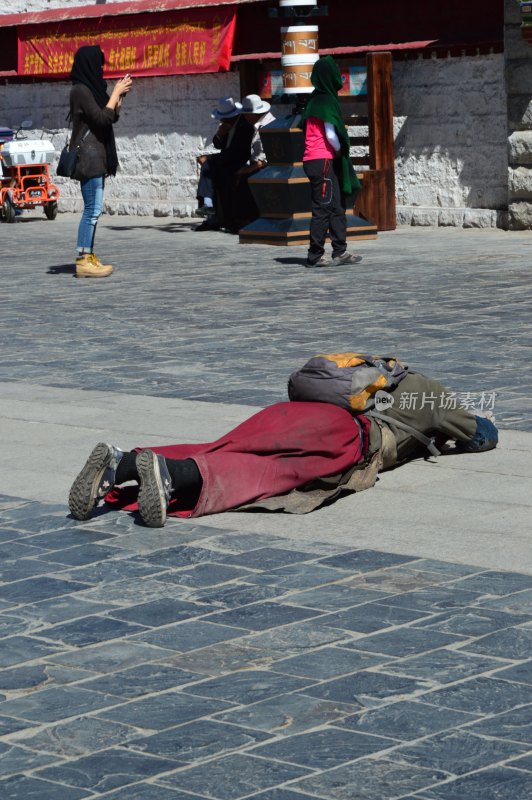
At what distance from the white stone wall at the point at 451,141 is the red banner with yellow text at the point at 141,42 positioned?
127 inches

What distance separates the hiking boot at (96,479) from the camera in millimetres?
5695

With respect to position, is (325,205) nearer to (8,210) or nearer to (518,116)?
(518,116)

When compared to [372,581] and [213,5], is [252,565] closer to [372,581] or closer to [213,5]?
[372,581]

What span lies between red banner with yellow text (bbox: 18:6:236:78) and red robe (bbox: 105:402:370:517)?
49.4ft

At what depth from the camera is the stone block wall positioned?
16.5 metres

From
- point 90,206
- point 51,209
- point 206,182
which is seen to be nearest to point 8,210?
point 51,209

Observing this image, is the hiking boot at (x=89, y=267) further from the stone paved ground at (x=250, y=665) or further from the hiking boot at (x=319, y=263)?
the stone paved ground at (x=250, y=665)

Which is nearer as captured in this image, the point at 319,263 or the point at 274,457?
the point at 274,457

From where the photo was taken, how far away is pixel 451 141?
58.7 ft

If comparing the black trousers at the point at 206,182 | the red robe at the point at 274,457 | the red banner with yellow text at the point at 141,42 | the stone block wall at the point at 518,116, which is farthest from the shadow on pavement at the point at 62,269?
the red robe at the point at 274,457

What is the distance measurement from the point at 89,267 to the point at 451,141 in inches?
214

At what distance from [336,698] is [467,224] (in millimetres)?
14037

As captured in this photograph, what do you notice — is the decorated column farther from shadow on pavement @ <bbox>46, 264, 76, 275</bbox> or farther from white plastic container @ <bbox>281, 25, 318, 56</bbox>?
shadow on pavement @ <bbox>46, 264, 76, 275</bbox>

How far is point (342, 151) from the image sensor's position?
46.2 ft
